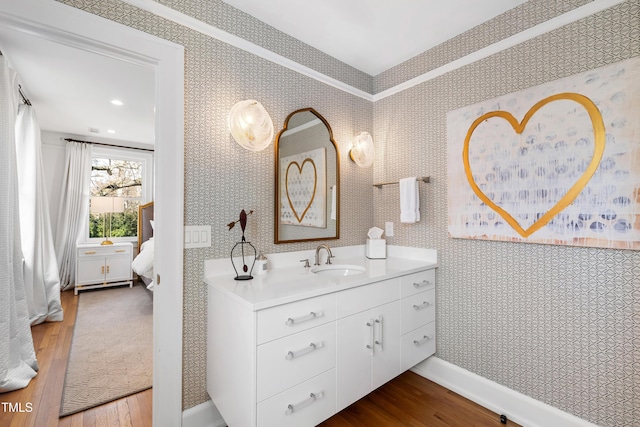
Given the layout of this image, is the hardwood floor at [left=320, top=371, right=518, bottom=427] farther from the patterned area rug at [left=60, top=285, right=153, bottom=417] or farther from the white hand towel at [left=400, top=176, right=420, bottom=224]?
the patterned area rug at [left=60, top=285, right=153, bottom=417]

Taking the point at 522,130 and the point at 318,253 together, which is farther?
the point at 318,253

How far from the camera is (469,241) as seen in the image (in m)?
1.97

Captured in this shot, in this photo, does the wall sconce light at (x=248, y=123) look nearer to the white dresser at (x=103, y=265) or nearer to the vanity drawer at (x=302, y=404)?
the vanity drawer at (x=302, y=404)

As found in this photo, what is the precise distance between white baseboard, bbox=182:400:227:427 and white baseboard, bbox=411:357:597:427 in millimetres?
1432

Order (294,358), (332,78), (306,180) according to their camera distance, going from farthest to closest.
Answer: (332,78) → (306,180) → (294,358)

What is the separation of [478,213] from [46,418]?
9.65 feet

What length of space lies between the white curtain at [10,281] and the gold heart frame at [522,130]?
317 centimetres

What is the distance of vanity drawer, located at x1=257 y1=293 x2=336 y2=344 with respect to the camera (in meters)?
1.24

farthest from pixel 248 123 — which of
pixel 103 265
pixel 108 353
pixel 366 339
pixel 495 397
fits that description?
pixel 103 265

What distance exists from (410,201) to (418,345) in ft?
3.30

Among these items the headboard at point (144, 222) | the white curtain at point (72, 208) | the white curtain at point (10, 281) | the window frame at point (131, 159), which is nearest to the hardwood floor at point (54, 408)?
the white curtain at point (10, 281)

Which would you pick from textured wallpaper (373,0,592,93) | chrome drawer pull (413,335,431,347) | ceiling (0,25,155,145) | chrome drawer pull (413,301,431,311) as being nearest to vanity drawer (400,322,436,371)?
chrome drawer pull (413,335,431,347)

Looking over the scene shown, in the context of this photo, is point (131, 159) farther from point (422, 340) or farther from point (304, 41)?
point (422, 340)

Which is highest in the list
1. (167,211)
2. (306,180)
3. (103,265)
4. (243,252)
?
(306,180)
